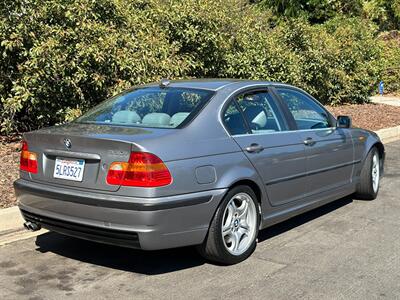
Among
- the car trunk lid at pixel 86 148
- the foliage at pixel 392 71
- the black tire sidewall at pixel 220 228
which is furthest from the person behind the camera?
the foliage at pixel 392 71

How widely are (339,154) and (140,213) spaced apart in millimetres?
2791

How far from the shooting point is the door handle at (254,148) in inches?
185

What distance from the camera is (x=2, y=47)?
26.9 feet

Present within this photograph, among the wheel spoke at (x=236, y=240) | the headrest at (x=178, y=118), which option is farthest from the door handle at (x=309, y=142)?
the headrest at (x=178, y=118)

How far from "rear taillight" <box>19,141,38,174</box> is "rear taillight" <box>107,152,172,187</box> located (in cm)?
93

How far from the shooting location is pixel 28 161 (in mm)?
4664

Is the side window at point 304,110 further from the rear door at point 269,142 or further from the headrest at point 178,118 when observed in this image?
the headrest at point 178,118

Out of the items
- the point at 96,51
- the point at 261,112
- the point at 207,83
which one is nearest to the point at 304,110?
the point at 261,112

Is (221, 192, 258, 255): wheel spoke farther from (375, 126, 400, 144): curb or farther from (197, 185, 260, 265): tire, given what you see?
(375, 126, 400, 144): curb

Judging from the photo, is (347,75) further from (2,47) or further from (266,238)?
(266,238)

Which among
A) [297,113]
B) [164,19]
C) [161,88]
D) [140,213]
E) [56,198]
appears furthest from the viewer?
[164,19]

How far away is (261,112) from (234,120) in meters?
0.49

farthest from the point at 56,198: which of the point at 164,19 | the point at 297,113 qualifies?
the point at 164,19

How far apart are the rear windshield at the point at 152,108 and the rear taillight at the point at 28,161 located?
1.92 feet
